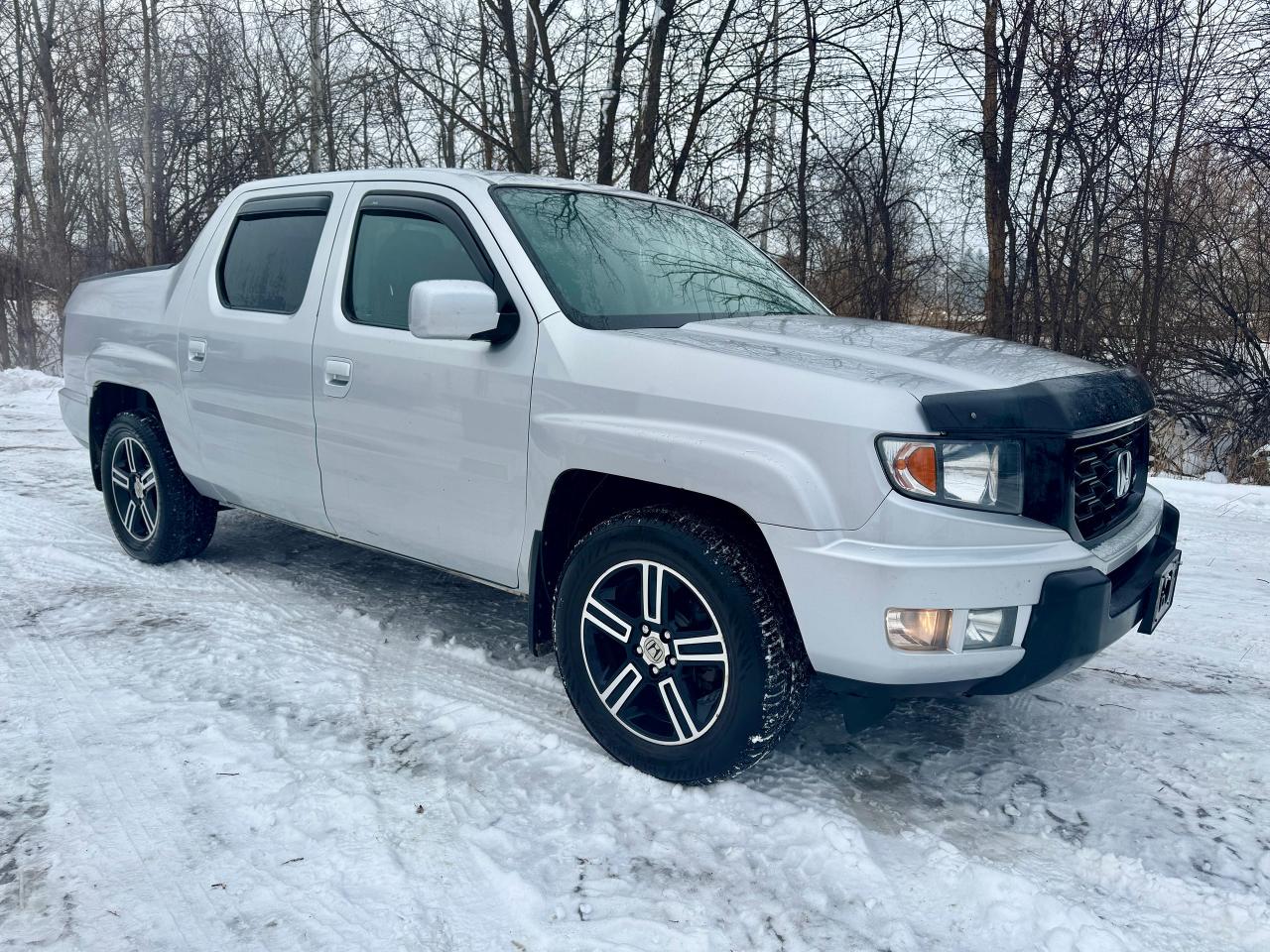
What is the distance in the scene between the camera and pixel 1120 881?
7.84 feet

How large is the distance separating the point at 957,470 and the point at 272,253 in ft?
10.1

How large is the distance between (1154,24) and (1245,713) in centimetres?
812

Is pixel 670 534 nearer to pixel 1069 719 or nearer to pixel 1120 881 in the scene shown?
pixel 1120 881

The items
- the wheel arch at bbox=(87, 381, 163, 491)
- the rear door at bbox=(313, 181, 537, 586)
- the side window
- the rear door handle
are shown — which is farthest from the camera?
the wheel arch at bbox=(87, 381, 163, 491)

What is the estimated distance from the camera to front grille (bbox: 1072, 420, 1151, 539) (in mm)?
2584

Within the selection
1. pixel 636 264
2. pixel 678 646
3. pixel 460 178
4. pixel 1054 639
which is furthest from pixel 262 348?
pixel 1054 639

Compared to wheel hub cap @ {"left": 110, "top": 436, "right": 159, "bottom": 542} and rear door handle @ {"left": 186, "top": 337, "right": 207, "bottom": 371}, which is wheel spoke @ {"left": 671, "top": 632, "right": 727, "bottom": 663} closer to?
rear door handle @ {"left": 186, "top": 337, "right": 207, "bottom": 371}

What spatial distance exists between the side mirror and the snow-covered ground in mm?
1260

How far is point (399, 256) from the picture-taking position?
3.58 metres

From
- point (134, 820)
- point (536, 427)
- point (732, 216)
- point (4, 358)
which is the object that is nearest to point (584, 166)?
point (732, 216)

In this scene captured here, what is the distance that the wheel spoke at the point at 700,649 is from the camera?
264 centimetres

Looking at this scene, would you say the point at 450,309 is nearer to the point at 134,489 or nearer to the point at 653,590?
the point at 653,590

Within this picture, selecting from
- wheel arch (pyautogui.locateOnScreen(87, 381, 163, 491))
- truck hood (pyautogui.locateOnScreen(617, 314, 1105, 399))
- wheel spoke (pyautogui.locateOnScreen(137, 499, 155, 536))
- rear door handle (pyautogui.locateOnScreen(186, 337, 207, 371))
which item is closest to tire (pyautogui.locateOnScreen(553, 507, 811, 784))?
truck hood (pyautogui.locateOnScreen(617, 314, 1105, 399))

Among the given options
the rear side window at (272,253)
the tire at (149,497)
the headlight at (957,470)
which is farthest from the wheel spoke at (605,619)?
the tire at (149,497)
